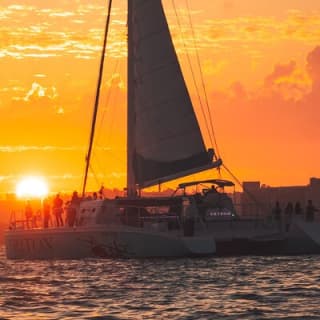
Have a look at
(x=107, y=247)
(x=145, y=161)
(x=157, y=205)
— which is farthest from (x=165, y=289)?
(x=145, y=161)

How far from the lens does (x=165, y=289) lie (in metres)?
38.1

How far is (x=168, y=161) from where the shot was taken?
5847 centimetres

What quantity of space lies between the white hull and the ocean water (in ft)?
1.91

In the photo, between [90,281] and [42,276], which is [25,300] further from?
[42,276]

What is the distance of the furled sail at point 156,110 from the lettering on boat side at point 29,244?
5445mm

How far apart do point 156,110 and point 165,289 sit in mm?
22322

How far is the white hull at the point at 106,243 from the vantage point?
50.8 meters

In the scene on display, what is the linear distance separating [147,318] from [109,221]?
25202mm

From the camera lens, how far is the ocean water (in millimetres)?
31469

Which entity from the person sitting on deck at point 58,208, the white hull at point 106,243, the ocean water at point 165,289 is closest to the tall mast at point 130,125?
the person sitting on deck at point 58,208

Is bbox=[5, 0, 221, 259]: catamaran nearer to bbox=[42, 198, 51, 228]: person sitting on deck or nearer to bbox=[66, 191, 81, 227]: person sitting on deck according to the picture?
bbox=[66, 191, 81, 227]: person sitting on deck

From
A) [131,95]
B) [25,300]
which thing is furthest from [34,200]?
[25,300]

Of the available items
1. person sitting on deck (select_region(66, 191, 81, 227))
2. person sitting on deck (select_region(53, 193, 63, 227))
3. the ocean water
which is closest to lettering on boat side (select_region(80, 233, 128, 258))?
the ocean water

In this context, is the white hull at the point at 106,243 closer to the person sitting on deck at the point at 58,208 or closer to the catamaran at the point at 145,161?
the catamaran at the point at 145,161
